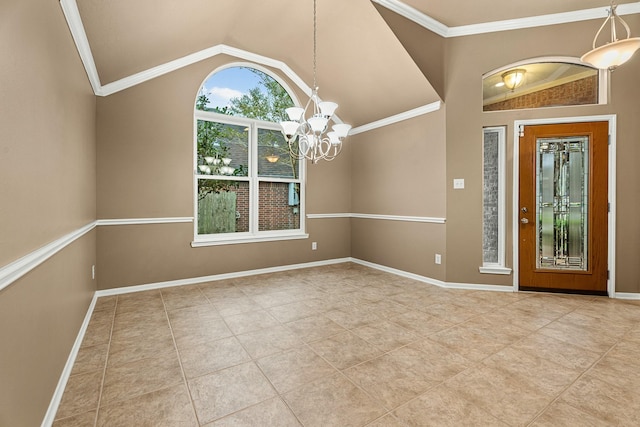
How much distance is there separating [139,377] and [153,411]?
16.0 inches

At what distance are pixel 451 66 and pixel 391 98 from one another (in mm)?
822

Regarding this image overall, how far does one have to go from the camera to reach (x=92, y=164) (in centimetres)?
318

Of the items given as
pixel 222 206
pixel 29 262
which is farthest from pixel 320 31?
pixel 29 262

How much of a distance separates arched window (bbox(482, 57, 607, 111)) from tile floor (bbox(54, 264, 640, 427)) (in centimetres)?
231

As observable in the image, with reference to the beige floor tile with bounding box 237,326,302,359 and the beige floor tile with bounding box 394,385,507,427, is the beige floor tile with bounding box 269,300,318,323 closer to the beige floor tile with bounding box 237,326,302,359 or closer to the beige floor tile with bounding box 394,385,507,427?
the beige floor tile with bounding box 237,326,302,359

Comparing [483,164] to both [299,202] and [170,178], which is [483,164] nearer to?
[299,202]

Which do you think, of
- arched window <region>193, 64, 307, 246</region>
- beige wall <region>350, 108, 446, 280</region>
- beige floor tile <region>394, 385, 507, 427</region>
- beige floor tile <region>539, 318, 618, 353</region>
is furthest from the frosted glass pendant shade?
arched window <region>193, 64, 307, 246</region>

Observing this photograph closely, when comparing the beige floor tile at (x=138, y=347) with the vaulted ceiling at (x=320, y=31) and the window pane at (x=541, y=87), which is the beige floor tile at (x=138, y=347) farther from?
the window pane at (x=541, y=87)

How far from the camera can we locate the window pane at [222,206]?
13.7ft

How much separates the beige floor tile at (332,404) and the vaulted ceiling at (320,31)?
3.10 m

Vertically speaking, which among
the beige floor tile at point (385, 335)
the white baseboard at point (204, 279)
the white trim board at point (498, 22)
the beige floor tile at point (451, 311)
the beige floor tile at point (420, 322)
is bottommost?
the beige floor tile at point (385, 335)

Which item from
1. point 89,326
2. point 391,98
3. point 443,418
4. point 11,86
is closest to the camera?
point 11,86

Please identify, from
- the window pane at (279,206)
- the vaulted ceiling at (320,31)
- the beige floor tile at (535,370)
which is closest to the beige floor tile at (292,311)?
the beige floor tile at (535,370)

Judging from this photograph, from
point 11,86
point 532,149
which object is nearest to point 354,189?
point 532,149
